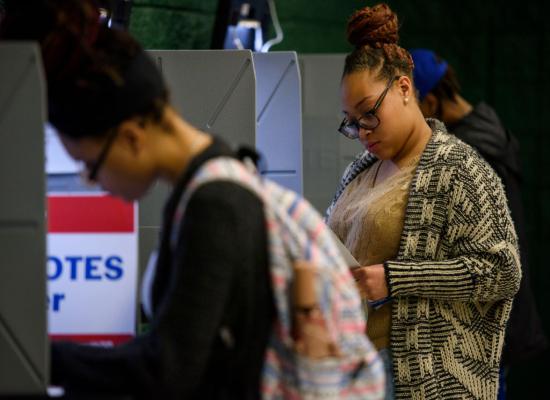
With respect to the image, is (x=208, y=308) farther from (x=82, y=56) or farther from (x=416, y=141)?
(x=416, y=141)

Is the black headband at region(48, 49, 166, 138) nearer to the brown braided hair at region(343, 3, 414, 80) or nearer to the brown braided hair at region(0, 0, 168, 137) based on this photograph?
the brown braided hair at region(0, 0, 168, 137)

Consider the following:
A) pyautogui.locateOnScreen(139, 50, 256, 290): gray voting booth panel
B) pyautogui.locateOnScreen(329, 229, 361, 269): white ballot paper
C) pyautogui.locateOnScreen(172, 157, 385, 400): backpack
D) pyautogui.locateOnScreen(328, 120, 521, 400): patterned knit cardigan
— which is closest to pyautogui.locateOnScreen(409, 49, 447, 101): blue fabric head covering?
pyautogui.locateOnScreen(328, 120, 521, 400): patterned knit cardigan

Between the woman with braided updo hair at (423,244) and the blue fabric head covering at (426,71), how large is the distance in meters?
0.99

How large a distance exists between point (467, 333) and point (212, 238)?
1132 millimetres

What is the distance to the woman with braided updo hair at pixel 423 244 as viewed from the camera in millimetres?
2146

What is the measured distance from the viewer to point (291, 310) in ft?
4.21

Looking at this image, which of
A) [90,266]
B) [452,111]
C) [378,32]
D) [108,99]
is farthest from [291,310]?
[452,111]

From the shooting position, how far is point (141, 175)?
1.31 meters

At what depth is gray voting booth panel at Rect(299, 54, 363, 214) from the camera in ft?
9.75

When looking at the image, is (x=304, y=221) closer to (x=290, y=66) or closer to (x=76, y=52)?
(x=76, y=52)

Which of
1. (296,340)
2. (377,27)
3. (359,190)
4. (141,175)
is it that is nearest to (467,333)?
(359,190)

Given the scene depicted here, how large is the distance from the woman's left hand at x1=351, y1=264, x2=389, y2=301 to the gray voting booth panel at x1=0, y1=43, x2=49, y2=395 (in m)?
0.94

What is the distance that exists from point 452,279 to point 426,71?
1342 millimetres

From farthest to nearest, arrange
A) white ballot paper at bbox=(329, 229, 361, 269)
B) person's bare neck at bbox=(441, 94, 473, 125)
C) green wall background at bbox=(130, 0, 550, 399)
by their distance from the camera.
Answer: green wall background at bbox=(130, 0, 550, 399) < person's bare neck at bbox=(441, 94, 473, 125) < white ballot paper at bbox=(329, 229, 361, 269)
